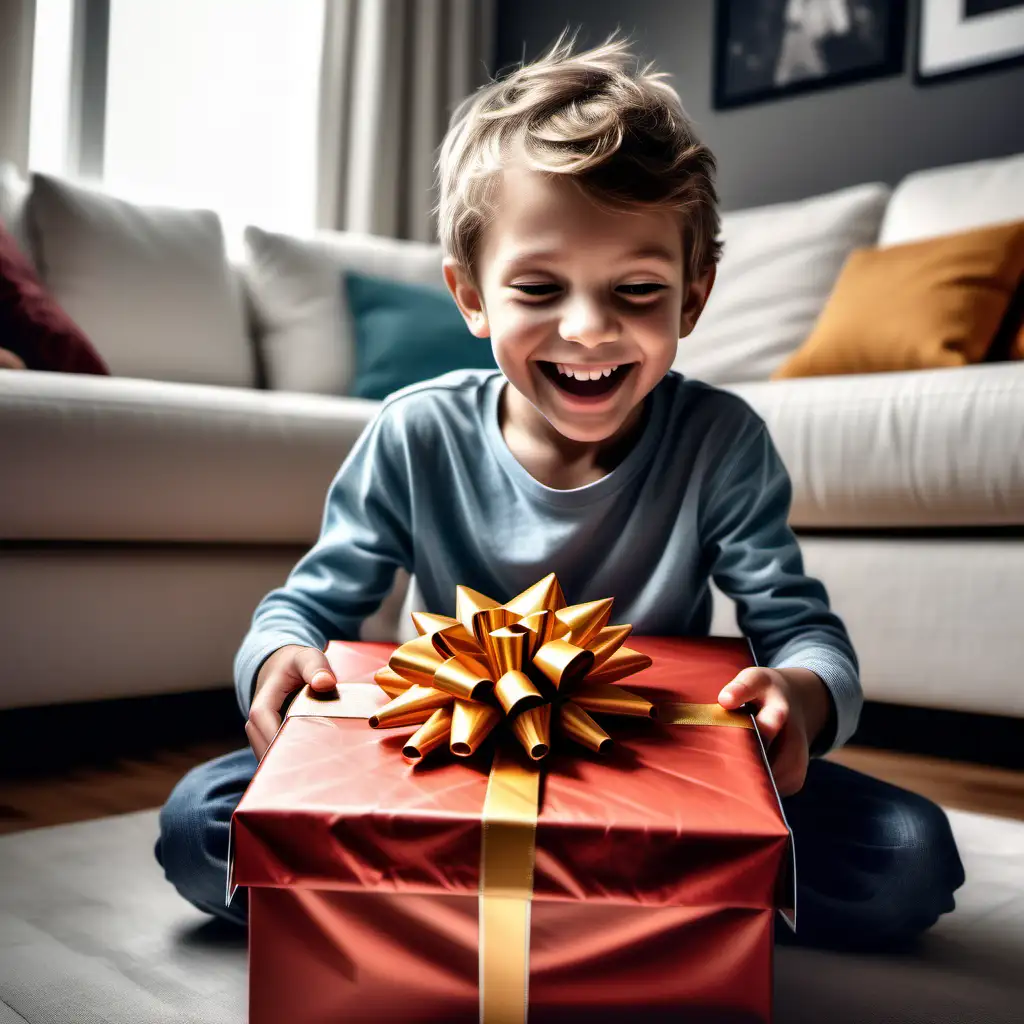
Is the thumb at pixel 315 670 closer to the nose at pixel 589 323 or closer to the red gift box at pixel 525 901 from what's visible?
the red gift box at pixel 525 901

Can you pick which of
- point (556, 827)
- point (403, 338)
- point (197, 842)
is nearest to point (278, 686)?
point (197, 842)

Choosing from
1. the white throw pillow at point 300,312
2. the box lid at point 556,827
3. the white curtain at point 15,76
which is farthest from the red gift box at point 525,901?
the white curtain at point 15,76

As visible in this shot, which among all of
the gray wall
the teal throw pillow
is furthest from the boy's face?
the gray wall

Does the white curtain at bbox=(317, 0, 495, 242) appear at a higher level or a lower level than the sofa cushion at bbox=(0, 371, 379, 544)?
higher

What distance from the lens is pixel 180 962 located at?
0.73m

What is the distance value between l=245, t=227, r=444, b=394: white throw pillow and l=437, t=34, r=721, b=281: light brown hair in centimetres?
152

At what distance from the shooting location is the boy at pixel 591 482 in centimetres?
74

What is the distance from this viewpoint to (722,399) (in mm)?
886

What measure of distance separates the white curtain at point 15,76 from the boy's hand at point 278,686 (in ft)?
7.20

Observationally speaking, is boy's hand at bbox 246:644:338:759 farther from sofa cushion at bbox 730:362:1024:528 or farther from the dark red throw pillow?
the dark red throw pillow

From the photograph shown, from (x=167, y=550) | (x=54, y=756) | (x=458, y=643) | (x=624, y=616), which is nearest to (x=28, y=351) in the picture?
(x=167, y=550)

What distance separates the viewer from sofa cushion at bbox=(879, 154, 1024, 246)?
2.04m

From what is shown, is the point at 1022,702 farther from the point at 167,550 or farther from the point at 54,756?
the point at 54,756

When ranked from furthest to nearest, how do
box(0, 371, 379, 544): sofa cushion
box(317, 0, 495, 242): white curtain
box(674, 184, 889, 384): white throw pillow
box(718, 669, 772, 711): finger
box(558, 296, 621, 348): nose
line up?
box(317, 0, 495, 242): white curtain → box(674, 184, 889, 384): white throw pillow → box(0, 371, 379, 544): sofa cushion → box(558, 296, 621, 348): nose → box(718, 669, 772, 711): finger
